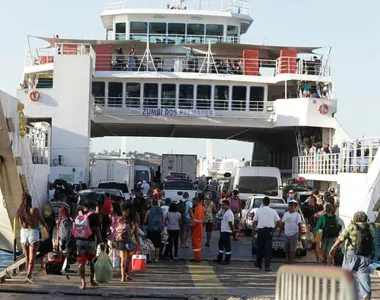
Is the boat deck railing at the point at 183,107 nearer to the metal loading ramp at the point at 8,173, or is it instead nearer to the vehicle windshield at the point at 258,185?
the vehicle windshield at the point at 258,185

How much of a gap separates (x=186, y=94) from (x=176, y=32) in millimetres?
6322

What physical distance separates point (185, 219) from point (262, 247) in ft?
11.7

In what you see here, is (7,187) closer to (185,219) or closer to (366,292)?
(185,219)

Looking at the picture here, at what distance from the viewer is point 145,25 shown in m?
37.3

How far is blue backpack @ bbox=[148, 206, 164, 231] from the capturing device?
1385 centimetres

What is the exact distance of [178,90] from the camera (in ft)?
105

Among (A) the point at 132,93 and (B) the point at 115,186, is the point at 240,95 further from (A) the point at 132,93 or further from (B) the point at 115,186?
(B) the point at 115,186

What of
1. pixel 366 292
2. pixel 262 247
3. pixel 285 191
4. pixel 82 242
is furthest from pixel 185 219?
pixel 285 191

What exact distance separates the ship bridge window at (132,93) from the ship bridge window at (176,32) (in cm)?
550

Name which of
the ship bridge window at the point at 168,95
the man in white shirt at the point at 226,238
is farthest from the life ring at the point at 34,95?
the man in white shirt at the point at 226,238

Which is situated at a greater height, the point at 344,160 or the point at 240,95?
the point at 240,95

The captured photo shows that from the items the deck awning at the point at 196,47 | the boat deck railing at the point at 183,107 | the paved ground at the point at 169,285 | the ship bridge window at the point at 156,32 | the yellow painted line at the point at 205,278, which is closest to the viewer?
the paved ground at the point at 169,285

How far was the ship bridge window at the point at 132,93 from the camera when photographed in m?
32.2

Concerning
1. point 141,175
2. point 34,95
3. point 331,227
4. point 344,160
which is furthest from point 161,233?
point 141,175
